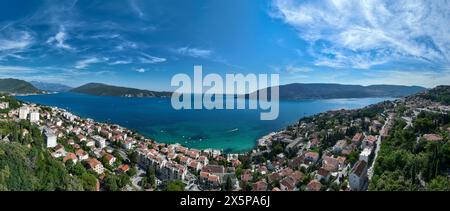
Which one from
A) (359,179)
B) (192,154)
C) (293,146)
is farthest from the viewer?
(293,146)

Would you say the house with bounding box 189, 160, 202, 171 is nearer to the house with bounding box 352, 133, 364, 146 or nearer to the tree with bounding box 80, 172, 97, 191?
the tree with bounding box 80, 172, 97, 191

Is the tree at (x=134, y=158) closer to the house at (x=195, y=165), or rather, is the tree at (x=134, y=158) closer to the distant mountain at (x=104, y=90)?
the house at (x=195, y=165)

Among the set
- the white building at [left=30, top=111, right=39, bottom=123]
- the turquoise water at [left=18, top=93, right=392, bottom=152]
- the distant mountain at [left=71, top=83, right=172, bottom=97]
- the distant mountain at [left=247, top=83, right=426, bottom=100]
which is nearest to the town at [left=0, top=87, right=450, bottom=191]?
the white building at [left=30, top=111, right=39, bottom=123]

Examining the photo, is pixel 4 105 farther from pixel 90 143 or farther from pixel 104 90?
pixel 90 143

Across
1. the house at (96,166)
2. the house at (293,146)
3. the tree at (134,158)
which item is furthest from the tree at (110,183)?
the house at (293,146)

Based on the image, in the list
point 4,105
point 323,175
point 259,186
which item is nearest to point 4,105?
point 4,105
